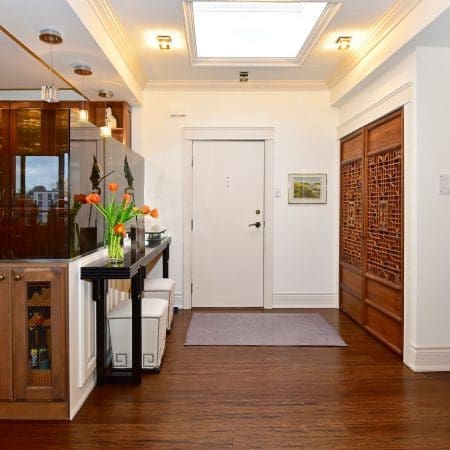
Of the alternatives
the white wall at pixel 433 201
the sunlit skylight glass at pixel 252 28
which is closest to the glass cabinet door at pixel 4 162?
the sunlit skylight glass at pixel 252 28

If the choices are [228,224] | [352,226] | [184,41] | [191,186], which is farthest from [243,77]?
[352,226]

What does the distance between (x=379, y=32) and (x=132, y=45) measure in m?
2.09

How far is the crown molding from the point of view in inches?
111

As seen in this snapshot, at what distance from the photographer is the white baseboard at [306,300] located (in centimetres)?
482

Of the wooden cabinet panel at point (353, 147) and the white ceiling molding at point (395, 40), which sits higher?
the white ceiling molding at point (395, 40)

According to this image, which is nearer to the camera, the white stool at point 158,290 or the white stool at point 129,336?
the white stool at point 129,336

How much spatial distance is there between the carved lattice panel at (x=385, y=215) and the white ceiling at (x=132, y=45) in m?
1.00

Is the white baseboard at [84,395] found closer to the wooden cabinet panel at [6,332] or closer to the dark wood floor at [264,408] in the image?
the dark wood floor at [264,408]

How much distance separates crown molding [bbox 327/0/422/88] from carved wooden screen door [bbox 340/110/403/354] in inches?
24.3

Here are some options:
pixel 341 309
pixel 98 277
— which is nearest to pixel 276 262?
pixel 341 309

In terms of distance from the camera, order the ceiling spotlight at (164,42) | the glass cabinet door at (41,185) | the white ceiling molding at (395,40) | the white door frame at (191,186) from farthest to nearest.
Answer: the white door frame at (191,186) < the ceiling spotlight at (164,42) < the white ceiling molding at (395,40) < the glass cabinet door at (41,185)

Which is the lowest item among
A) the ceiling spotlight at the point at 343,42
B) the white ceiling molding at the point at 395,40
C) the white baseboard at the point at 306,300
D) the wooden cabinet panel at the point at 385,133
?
the white baseboard at the point at 306,300

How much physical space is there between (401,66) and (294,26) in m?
1.11

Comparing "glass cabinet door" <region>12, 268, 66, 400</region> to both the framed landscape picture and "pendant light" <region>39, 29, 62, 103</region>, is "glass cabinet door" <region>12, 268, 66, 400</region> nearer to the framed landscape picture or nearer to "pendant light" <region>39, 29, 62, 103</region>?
"pendant light" <region>39, 29, 62, 103</region>
